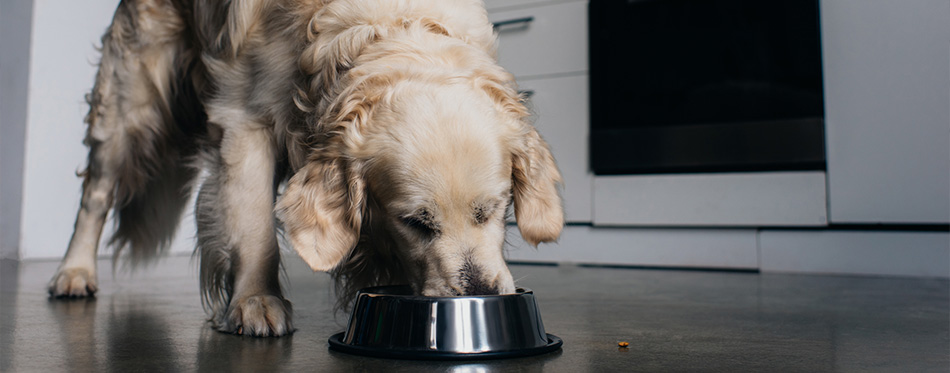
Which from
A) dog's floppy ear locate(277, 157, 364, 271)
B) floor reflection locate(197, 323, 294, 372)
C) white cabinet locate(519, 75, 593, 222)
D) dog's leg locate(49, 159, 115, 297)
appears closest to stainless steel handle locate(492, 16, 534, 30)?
white cabinet locate(519, 75, 593, 222)

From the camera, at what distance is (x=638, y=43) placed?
3539 millimetres

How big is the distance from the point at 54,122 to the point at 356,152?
126 inches

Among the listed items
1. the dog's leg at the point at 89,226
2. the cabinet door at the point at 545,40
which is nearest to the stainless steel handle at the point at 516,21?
the cabinet door at the point at 545,40

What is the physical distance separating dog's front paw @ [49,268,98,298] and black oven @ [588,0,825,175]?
216cm

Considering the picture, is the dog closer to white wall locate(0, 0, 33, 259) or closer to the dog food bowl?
the dog food bowl

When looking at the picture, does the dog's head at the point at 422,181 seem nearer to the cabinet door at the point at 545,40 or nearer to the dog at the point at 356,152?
the dog at the point at 356,152

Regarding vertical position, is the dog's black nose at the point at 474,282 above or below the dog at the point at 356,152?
below

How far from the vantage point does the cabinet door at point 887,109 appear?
2947 millimetres

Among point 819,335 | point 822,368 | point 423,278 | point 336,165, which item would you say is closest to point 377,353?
point 423,278

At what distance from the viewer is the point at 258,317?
159cm

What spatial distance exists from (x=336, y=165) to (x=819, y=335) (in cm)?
104

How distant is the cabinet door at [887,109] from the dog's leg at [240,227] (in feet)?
7.59

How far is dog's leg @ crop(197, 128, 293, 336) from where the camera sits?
173cm

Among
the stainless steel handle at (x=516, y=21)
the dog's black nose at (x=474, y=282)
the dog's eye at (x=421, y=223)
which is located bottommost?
the dog's black nose at (x=474, y=282)
